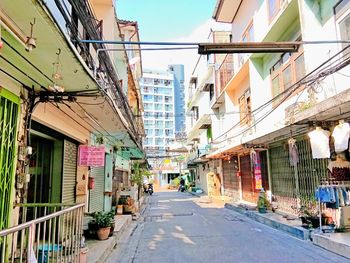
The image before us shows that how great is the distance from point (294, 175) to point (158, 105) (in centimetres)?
7433

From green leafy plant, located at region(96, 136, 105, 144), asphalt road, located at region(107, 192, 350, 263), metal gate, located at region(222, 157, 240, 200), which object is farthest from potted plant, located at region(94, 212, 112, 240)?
→ metal gate, located at region(222, 157, 240, 200)

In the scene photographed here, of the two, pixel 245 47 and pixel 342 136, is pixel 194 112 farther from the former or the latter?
pixel 245 47

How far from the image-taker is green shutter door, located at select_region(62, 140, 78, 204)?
7.37 meters

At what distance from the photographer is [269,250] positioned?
6949 millimetres

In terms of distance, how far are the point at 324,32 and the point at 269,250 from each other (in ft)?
20.5

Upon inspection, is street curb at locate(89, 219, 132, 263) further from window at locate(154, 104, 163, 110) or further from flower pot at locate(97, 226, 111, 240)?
window at locate(154, 104, 163, 110)

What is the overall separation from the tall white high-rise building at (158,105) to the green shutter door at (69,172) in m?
70.7

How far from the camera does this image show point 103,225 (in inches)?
288

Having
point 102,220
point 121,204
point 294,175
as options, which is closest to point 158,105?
point 121,204

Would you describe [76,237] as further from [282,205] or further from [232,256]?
[282,205]

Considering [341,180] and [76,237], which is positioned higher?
[341,180]

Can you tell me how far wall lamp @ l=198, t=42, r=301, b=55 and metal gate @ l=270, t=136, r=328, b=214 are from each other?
5309mm

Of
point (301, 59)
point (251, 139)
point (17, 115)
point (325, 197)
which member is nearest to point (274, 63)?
point (301, 59)

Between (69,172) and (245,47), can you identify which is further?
(69,172)
